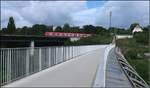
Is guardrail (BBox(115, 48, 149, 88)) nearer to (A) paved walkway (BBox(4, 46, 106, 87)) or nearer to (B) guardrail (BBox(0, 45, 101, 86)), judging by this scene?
(A) paved walkway (BBox(4, 46, 106, 87))

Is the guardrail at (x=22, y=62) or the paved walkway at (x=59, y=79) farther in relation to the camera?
the guardrail at (x=22, y=62)

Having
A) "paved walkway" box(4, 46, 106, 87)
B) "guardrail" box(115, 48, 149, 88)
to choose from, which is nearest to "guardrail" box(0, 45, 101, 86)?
"paved walkway" box(4, 46, 106, 87)

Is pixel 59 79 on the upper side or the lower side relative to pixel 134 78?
lower

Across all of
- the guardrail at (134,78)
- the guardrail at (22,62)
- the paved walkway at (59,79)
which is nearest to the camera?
the guardrail at (134,78)

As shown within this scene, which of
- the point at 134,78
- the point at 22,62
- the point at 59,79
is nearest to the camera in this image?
the point at 134,78

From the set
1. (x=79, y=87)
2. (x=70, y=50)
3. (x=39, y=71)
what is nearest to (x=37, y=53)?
(x=39, y=71)

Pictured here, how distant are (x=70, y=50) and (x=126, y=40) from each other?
6075cm

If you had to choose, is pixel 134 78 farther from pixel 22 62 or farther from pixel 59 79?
pixel 22 62

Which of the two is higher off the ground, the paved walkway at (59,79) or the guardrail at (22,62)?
the guardrail at (22,62)

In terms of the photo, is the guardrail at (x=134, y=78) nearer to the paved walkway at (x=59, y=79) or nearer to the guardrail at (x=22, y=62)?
the paved walkway at (x=59, y=79)

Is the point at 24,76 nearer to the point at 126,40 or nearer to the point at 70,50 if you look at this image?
the point at 70,50

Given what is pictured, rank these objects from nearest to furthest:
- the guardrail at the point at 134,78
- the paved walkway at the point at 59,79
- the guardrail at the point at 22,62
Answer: the guardrail at the point at 134,78
the paved walkway at the point at 59,79
the guardrail at the point at 22,62

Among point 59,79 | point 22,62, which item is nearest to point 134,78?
point 59,79

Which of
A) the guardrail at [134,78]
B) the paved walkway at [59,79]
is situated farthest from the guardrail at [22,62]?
the guardrail at [134,78]
